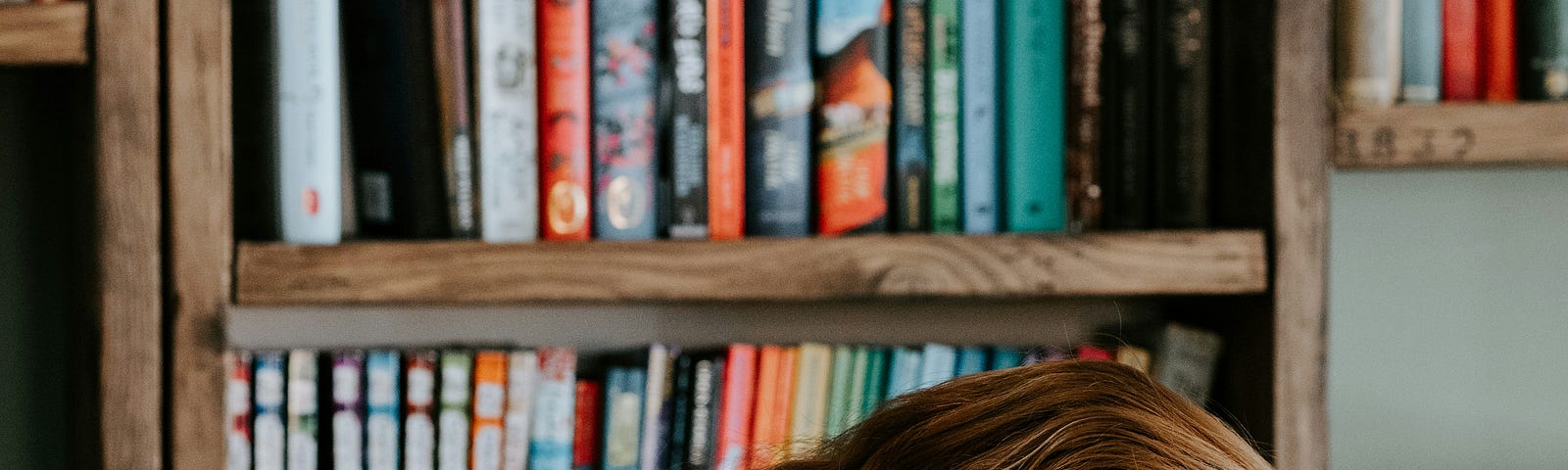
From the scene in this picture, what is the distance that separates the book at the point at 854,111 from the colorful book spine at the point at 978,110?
2.3 inches

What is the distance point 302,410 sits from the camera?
2.33 ft

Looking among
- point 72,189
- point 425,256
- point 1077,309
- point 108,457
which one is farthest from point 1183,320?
point 72,189

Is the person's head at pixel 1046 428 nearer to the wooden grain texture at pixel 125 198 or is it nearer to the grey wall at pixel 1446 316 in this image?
the wooden grain texture at pixel 125 198

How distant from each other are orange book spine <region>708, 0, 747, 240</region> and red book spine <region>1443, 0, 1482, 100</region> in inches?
20.1

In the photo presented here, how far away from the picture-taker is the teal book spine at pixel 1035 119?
0.72 m

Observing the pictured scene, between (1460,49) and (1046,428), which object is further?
(1460,49)

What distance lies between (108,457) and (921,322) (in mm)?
646

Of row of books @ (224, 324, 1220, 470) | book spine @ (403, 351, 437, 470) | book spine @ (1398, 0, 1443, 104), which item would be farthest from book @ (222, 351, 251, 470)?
book spine @ (1398, 0, 1443, 104)

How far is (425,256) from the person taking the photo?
0.68 m

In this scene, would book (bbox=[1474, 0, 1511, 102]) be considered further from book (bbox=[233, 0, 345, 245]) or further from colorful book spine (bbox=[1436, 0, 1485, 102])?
book (bbox=[233, 0, 345, 245])

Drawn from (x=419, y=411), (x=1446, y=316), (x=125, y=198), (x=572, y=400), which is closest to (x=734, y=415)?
(x=572, y=400)

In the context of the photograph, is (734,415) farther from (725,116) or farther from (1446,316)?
(1446,316)

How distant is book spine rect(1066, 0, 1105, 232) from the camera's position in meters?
0.72

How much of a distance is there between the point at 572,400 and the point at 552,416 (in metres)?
0.02
